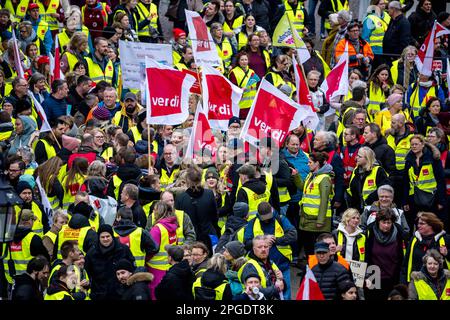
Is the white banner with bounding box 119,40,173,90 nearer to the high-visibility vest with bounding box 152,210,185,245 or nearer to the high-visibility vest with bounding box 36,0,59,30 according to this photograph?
the high-visibility vest with bounding box 36,0,59,30

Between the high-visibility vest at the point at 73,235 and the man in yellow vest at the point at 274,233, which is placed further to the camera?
the man in yellow vest at the point at 274,233

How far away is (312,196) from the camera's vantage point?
1733cm

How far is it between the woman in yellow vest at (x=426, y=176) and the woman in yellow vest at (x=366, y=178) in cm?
63

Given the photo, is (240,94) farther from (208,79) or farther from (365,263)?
(365,263)

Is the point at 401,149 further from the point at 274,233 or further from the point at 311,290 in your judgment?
the point at 311,290

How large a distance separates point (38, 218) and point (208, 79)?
3.97 meters

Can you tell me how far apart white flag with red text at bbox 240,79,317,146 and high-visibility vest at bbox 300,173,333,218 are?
2.33 ft

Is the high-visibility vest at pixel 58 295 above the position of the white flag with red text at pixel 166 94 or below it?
below

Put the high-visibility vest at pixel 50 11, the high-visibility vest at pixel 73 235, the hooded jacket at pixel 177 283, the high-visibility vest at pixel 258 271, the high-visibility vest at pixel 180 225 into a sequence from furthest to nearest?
the high-visibility vest at pixel 50 11, the high-visibility vest at pixel 180 225, the high-visibility vest at pixel 73 235, the hooded jacket at pixel 177 283, the high-visibility vest at pixel 258 271

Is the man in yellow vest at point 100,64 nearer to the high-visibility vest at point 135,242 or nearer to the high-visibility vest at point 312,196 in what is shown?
the high-visibility vest at point 312,196

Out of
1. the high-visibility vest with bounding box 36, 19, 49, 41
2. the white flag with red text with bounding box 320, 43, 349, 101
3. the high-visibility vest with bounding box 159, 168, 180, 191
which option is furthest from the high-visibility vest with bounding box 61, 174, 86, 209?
the high-visibility vest with bounding box 36, 19, 49, 41

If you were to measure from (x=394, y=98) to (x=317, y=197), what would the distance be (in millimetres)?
3433

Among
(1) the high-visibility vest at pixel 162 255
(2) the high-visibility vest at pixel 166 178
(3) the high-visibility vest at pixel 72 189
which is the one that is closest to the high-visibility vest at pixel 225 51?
(2) the high-visibility vest at pixel 166 178

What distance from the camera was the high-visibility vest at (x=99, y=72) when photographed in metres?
21.8
